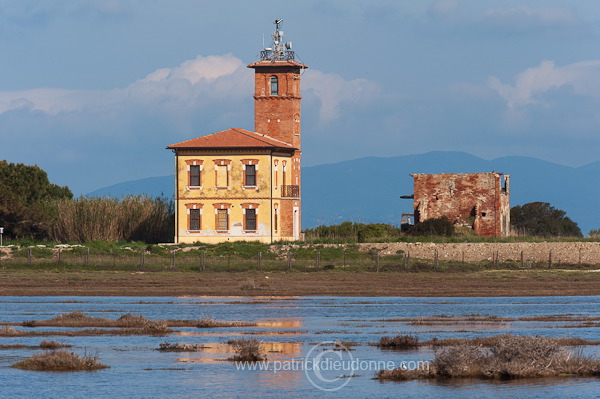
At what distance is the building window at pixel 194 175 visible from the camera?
223 feet

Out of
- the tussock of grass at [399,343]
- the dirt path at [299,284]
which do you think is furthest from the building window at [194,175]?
the tussock of grass at [399,343]

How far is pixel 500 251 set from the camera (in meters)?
61.4

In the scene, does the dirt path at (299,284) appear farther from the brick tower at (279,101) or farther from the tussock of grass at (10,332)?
the brick tower at (279,101)

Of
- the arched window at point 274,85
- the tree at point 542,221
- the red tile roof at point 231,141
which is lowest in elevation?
the tree at point 542,221

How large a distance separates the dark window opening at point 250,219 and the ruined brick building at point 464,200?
10.7 metres

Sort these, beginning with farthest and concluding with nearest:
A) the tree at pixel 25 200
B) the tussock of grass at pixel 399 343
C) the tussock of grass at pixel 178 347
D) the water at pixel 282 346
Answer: the tree at pixel 25 200
the tussock of grass at pixel 399 343
the tussock of grass at pixel 178 347
the water at pixel 282 346

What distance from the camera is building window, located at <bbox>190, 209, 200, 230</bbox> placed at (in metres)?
67.7

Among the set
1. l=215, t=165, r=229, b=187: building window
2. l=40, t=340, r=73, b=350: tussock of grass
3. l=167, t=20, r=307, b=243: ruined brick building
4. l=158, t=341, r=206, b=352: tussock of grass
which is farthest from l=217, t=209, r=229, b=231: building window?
l=40, t=340, r=73, b=350: tussock of grass

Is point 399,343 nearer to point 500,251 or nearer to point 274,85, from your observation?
point 500,251

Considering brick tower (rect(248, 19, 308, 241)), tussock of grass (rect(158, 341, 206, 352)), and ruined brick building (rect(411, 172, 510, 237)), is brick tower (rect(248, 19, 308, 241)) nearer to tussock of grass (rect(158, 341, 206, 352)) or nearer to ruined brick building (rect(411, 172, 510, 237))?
ruined brick building (rect(411, 172, 510, 237))

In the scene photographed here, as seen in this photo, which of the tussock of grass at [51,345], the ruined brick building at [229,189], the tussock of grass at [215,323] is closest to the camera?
the tussock of grass at [51,345]

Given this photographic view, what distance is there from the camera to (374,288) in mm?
46906

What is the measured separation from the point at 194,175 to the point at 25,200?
45.6ft

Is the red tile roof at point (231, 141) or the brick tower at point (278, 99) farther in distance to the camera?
the brick tower at point (278, 99)
